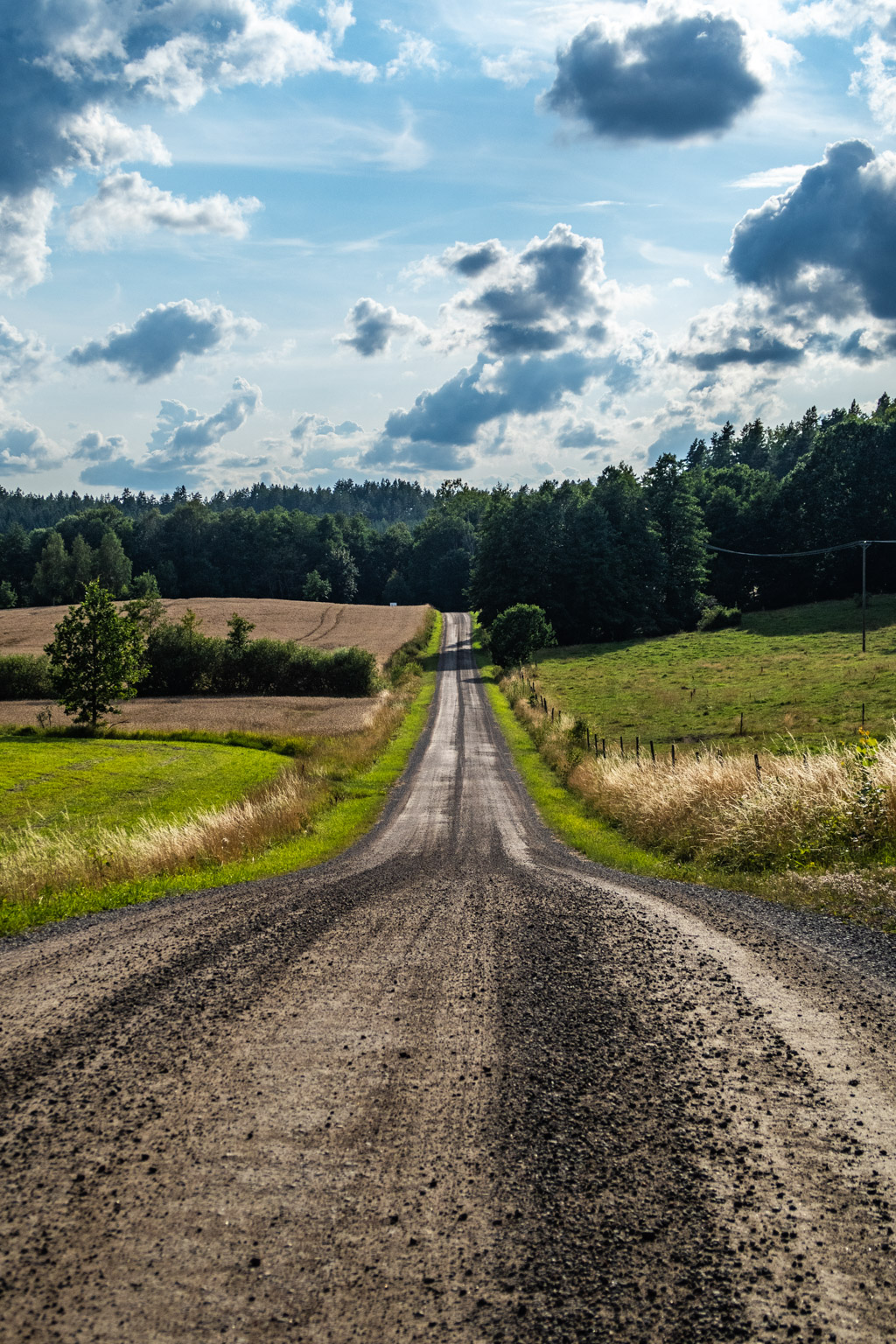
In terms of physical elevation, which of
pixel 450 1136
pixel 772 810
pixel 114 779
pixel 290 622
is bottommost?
pixel 114 779

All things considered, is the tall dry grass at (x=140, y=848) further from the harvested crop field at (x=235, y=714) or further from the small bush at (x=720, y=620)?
the small bush at (x=720, y=620)

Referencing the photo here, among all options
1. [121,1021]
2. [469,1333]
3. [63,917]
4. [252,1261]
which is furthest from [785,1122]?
[63,917]

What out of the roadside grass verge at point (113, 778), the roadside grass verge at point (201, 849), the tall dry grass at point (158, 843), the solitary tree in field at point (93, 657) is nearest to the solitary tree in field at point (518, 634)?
the roadside grass verge at point (113, 778)

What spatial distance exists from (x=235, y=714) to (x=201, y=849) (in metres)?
32.1

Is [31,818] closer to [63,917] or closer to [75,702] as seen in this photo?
[63,917]

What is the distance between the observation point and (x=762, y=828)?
15562 millimetres

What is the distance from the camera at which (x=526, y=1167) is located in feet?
18.5

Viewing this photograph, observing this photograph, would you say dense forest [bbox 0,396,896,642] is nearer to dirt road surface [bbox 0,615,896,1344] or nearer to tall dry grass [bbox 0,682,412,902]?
tall dry grass [bbox 0,682,412,902]

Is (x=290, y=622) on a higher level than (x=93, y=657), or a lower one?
higher

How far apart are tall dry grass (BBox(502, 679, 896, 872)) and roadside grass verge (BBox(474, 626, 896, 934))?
0.07 ft

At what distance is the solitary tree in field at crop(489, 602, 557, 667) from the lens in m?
69.3

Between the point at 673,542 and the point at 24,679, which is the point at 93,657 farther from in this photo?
the point at 673,542

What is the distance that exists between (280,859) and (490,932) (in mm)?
8591

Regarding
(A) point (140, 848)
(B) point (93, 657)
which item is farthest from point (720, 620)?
(A) point (140, 848)
